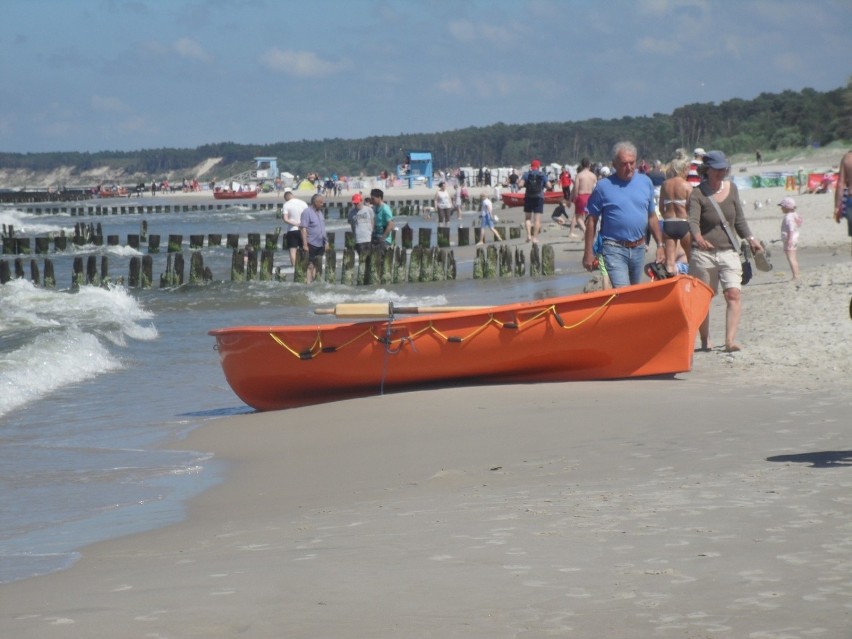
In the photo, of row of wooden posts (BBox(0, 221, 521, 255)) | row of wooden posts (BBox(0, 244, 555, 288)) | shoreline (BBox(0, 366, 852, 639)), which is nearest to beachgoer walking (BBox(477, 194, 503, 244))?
row of wooden posts (BBox(0, 221, 521, 255))

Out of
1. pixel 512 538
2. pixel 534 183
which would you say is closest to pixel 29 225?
pixel 534 183

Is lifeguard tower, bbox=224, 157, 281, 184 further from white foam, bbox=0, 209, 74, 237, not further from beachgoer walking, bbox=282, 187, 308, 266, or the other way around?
beachgoer walking, bbox=282, 187, 308, 266

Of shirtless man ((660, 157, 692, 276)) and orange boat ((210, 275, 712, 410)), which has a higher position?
shirtless man ((660, 157, 692, 276))

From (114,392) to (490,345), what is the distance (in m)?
4.39

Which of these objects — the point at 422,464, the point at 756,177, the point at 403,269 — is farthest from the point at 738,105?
the point at 422,464

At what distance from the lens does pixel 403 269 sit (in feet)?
80.9

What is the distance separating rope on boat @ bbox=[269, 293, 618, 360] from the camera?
9.51 m

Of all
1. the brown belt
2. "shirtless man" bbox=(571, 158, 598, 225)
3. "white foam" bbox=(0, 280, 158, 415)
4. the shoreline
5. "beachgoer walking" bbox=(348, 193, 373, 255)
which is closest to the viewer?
the shoreline

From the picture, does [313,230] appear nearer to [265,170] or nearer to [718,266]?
[718,266]

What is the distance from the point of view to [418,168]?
4493 inches

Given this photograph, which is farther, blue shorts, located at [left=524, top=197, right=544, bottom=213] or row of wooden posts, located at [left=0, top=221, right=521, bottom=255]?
row of wooden posts, located at [left=0, top=221, right=521, bottom=255]

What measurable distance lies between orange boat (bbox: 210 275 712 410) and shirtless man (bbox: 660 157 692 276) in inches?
26.9

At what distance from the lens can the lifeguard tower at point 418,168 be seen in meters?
113

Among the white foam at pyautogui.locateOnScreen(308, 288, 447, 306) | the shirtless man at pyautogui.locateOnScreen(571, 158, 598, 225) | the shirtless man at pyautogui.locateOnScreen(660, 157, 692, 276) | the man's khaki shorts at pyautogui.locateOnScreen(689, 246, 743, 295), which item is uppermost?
the shirtless man at pyautogui.locateOnScreen(571, 158, 598, 225)
